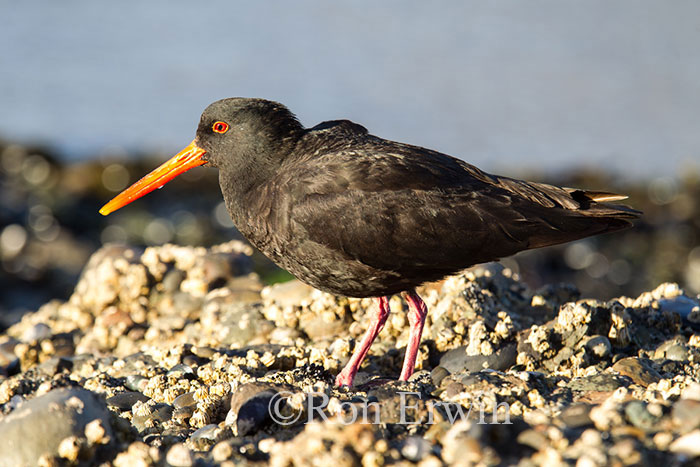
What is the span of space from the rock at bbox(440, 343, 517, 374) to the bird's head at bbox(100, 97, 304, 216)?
154cm

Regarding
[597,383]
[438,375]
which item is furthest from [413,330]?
[597,383]

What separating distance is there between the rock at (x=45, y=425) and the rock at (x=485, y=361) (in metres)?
2.00

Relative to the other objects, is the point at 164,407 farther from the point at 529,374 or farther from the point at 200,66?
the point at 200,66

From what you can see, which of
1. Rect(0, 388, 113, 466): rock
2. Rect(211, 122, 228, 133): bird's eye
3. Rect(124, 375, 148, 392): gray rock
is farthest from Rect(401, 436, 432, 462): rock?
Rect(211, 122, 228, 133): bird's eye

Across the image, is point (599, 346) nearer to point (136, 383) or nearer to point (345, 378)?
point (345, 378)

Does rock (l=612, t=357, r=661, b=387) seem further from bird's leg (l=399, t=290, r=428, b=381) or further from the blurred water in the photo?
the blurred water

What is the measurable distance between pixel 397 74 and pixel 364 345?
12.3m

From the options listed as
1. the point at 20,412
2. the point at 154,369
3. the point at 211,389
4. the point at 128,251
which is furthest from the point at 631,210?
the point at 128,251

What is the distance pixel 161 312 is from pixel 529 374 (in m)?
3.25

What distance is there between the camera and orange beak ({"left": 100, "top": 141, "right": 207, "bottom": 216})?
191 inches

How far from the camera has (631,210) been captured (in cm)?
439

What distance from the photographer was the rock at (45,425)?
2719 mm

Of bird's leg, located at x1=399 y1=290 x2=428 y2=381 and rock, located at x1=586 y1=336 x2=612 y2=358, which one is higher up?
bird's leg, located at x1=399 y1=290 x2=428 y2=381

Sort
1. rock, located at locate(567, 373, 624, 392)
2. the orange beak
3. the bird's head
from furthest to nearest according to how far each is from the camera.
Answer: the orange beak < the bird's head < rock, located at locate(567, 373, 624, 392)
